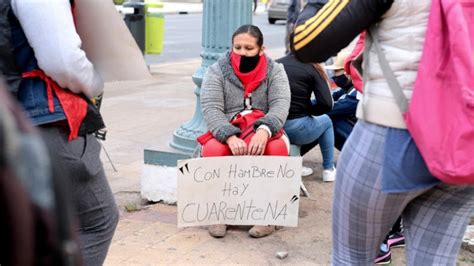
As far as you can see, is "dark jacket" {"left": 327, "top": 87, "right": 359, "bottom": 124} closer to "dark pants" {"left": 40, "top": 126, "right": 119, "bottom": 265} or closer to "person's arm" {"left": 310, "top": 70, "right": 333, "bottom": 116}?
"person's arm" {"left": 310, "top": 70, "right": 333, "bottom": 116}

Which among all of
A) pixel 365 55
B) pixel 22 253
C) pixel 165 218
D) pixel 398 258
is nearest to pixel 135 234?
pixel 165 218

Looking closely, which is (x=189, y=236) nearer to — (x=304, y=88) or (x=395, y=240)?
(x=395, y=240)

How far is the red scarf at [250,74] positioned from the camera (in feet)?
14.7

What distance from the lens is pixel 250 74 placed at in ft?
14.7

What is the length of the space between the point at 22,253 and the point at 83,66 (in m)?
1.30

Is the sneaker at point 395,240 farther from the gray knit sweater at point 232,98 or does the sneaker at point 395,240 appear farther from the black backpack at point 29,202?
the black backpack at point 29,202

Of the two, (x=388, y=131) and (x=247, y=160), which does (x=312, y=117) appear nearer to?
(x=247, y=160)

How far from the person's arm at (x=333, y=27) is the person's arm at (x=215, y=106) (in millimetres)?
2070

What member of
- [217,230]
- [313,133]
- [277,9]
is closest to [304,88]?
[313,133]

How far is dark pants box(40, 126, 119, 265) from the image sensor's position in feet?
8.04

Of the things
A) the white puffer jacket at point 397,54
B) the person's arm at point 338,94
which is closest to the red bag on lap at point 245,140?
the person's arm at point 338,94

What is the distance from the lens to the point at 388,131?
7.19 feet

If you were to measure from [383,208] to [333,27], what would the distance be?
22.7 inches

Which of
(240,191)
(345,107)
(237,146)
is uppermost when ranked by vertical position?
(237,146)
